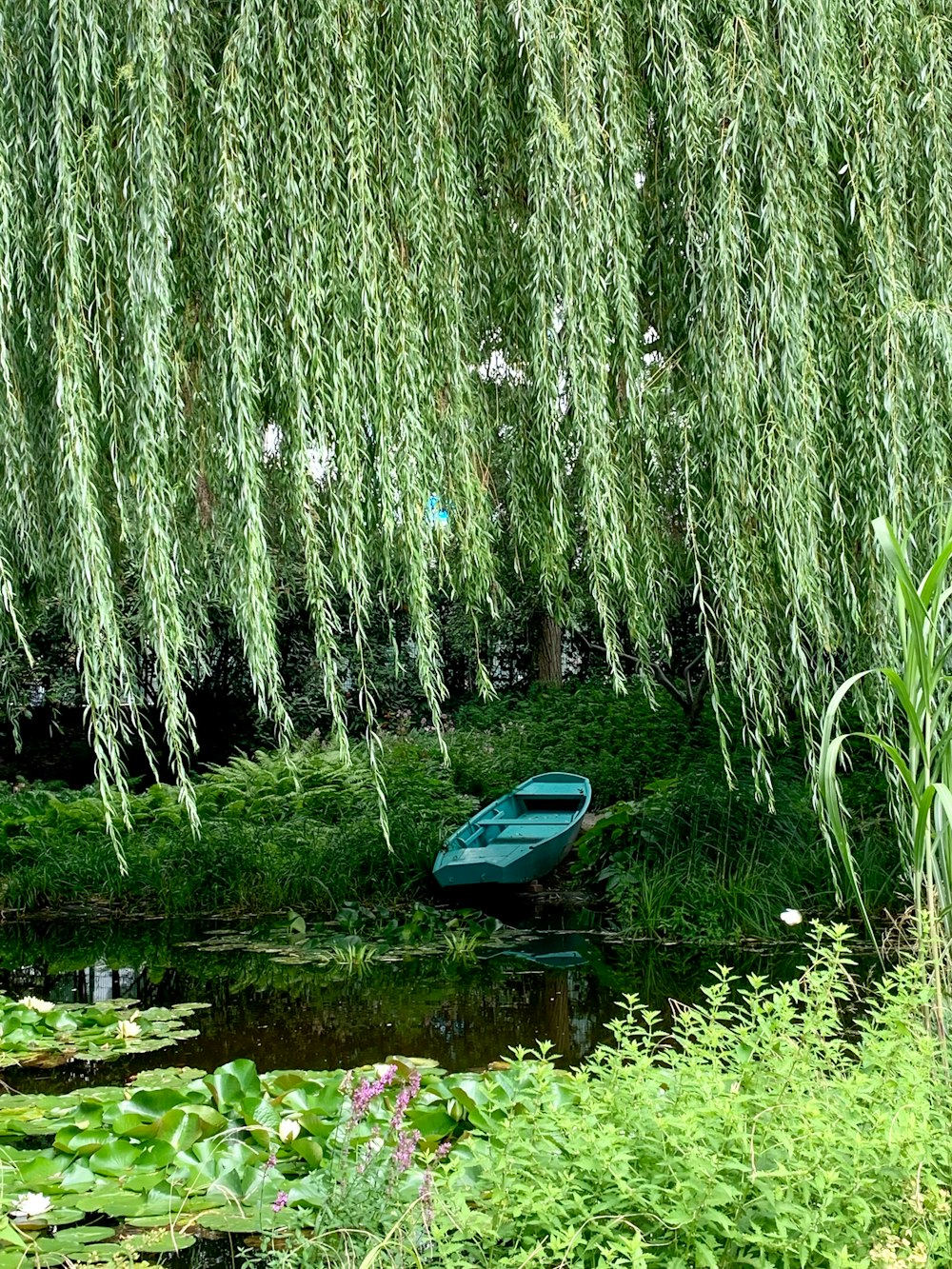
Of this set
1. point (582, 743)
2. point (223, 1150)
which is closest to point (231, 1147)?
point (223, 1150)

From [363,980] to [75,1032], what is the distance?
1586 millimetres

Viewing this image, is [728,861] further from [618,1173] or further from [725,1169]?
[618,1173]

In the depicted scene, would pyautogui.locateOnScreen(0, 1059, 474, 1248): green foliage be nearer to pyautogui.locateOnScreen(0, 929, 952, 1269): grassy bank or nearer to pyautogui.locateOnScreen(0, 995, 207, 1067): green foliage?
pyautogui.locateOnScreen(0, 929, 952, 1269): grassy bank

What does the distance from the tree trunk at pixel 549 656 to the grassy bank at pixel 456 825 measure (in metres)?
1.12

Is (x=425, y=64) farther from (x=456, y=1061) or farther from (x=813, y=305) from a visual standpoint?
(x=456, y=1061)

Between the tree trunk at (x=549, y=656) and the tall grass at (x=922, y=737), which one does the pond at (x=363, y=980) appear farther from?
the tree trunk at (x=549, y=656)

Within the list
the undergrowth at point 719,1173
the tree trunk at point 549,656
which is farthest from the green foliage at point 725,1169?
the tree trunk at point 549,656

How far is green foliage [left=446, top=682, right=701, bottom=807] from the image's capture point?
8.99m

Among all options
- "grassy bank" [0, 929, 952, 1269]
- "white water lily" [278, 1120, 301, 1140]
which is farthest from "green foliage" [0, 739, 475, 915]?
"grassy bank" [0, 929, 952, 1269]

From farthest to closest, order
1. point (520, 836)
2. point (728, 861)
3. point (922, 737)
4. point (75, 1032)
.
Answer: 1. point (520, 836)
2. point (728, 861)
3. point (75, 1032)
4. point (922, 737)

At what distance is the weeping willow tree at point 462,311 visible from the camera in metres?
2.21

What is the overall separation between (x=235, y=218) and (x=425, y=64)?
53 centimetres

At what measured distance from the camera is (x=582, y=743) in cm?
992

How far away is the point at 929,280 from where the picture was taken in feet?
9.16
